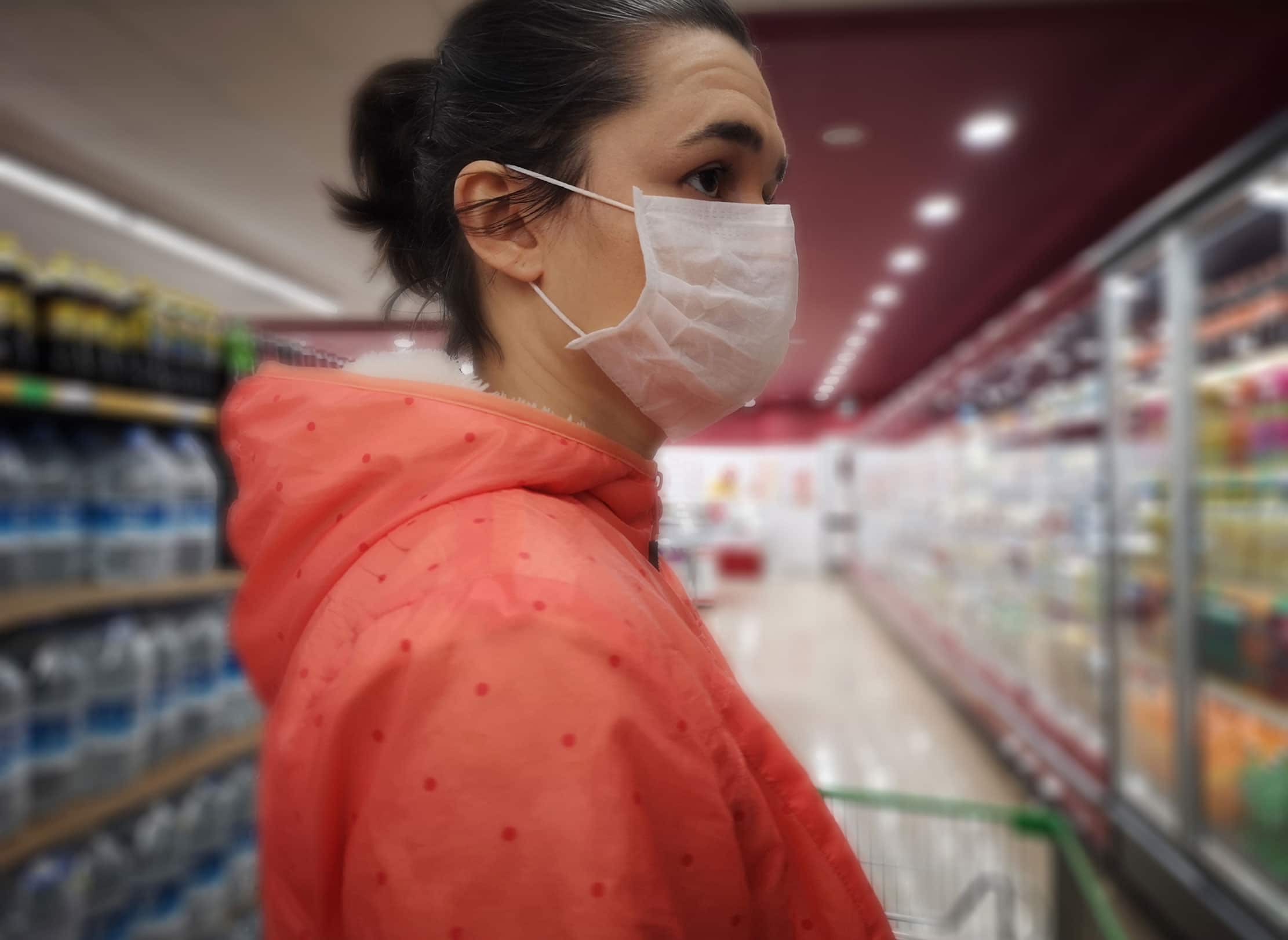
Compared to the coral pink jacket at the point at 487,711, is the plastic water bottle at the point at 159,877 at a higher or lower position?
lower

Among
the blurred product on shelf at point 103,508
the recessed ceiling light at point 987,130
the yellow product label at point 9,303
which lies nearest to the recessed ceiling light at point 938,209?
the recessed ceiling light at point 987,130

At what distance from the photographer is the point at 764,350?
720 mm

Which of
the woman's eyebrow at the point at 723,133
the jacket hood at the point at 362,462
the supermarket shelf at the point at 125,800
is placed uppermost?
the woman's eyebrow at the point at 723,133

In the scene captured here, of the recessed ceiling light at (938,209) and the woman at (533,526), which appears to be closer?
the woman at (533,526)

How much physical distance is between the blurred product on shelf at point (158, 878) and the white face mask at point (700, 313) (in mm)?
1597

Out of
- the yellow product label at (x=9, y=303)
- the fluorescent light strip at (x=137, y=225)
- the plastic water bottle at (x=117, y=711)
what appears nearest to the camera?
the yellow product label at (x=9, y=303)

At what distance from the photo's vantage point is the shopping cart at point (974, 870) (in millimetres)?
1391

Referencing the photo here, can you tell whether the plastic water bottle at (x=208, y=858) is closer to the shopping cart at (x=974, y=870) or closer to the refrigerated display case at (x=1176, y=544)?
the shopping cart at (x=974, y=870)

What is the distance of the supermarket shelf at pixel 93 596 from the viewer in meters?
1.64

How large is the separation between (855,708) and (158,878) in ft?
12.8

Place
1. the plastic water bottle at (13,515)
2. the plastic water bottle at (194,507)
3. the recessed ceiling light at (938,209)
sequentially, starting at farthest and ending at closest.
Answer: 1. the recessed ceiling light at (938,209)
2. the plastic water bottle at (194,507)
3. the plastic water bottle at (13,515)

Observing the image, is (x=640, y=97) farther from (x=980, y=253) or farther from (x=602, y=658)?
(x=980, y=253)

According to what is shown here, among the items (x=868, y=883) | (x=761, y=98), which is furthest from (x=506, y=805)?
(x=761, y=98)

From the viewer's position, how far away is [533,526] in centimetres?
48
